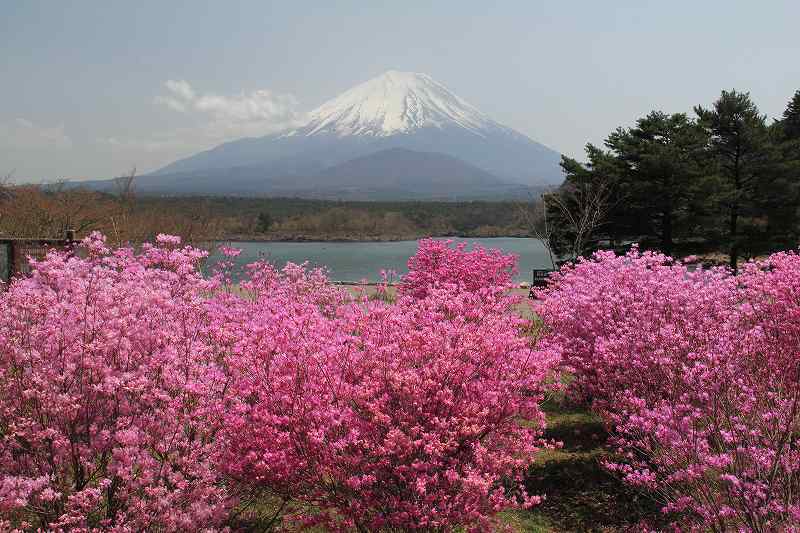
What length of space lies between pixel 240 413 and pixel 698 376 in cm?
376

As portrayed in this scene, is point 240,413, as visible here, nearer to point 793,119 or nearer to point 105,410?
point 105,410

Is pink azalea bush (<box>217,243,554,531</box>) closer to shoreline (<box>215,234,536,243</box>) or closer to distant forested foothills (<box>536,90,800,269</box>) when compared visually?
distant forested foothills (<box>536,90,800,269</box>)

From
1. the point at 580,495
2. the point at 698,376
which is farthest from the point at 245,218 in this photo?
the point at 698,376

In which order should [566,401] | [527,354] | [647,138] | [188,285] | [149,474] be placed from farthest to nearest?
[647,138]
[566,401]
[188,285]
[527,354]
[149,474]

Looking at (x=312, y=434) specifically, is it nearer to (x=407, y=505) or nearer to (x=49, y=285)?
(x=407, y=505)

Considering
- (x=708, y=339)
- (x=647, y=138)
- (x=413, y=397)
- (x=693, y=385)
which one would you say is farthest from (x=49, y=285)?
(x=647, y=138)

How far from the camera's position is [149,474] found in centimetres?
445

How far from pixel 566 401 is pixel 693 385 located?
4.78 m

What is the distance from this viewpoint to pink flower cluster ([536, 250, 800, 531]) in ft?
15.5

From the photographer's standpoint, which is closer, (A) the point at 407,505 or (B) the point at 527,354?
(A) the point at 407,505

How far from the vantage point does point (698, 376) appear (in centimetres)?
561

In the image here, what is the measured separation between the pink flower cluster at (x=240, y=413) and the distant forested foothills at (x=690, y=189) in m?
28.5

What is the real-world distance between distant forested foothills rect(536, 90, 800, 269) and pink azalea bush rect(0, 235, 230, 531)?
29.2m

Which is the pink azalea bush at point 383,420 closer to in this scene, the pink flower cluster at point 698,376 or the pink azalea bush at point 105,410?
the pink azalea bush at point 105,410
